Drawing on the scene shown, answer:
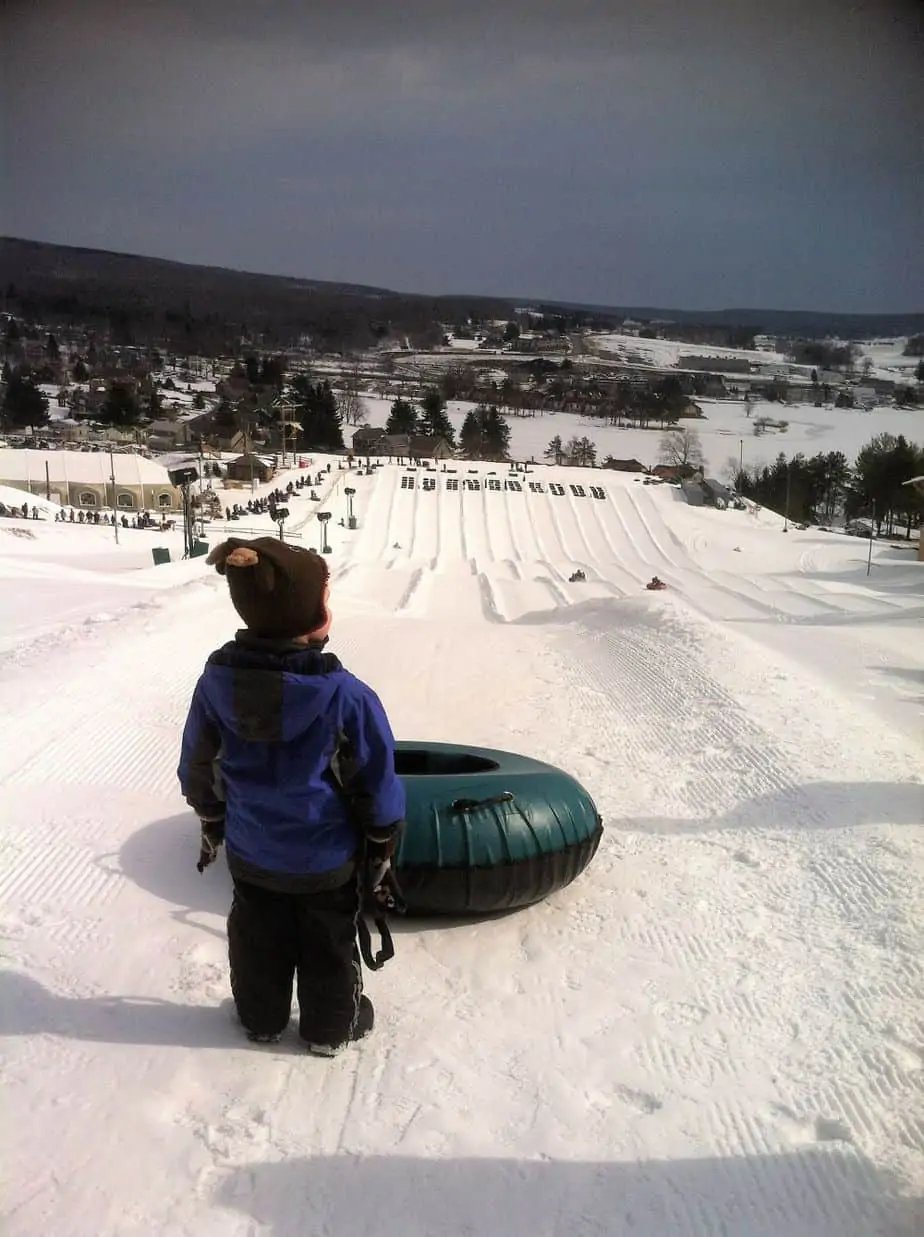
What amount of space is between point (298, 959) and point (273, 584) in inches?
33.0

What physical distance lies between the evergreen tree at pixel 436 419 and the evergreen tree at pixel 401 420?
0.74 m

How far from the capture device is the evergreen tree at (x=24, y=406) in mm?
49594

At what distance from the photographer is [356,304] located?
239 ft

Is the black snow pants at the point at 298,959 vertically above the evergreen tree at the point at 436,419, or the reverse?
the black snow pants at the point at 298,959

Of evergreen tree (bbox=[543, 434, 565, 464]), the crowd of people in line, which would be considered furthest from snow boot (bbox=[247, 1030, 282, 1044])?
evergreen tree (bbox=[543, 434, 565, 464])

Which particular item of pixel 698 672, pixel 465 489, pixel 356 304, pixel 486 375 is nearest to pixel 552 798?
pixel 698 672

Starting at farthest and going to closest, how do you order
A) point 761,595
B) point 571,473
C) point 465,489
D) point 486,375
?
point 486,375 → point 571,473 → point 465,489 → point 761,595

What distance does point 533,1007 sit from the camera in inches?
91.7

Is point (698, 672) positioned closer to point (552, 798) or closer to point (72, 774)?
point (552, 798)

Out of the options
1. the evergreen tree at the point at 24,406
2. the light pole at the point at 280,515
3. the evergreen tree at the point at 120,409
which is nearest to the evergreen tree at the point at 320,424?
the evergreen tree at the point at 120,409

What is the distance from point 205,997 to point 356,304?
7564cm

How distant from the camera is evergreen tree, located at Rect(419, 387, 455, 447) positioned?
2160 inches

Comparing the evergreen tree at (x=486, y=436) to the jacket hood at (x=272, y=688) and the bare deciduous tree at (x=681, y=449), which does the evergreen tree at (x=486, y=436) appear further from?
the jacket hood at (x=272, y=688)

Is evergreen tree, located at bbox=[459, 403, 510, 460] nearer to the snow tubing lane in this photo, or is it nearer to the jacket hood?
the snow tubing lane
